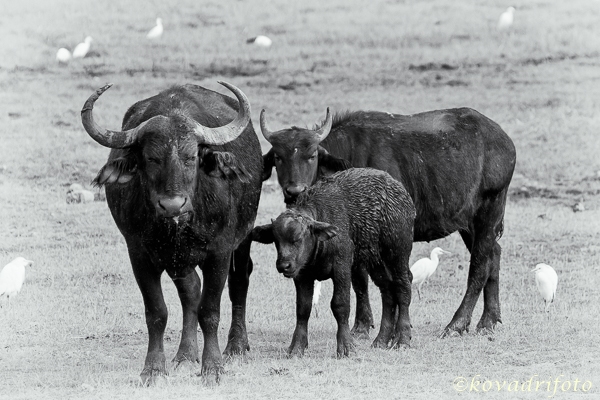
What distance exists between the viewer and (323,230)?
883 cm

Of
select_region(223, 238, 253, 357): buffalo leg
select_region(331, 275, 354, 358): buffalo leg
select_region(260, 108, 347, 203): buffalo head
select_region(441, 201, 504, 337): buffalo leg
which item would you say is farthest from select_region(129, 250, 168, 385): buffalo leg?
select_region(441, 201, 504, 337): buffalo leg

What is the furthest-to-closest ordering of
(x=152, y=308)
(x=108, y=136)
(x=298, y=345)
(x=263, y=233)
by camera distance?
(x=298, y=345), (x=263, y=233), (x=152, y=308), (x=108, y=136)

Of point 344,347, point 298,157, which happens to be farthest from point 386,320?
point 298,157

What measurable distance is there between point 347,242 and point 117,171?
2.24m

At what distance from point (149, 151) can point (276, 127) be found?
48.2 feet

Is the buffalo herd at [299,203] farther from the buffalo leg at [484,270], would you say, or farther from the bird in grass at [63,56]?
the bird in grass at [63,56]

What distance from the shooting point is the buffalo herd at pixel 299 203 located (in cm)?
795

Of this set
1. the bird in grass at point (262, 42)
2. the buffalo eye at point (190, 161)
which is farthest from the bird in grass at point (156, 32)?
the buffalo eye at point (190, 161)

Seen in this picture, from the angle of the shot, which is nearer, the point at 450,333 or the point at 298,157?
the point at 298,157

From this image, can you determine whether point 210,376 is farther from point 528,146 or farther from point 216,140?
point 528,146

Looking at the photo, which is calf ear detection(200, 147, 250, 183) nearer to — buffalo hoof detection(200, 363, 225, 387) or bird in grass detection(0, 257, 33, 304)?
buffalo hoof detection(200, 363, 225, 387)

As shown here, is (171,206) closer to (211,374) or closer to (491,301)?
(211,374)

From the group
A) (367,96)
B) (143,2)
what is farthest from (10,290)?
(143,2)

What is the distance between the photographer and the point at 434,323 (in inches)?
438
